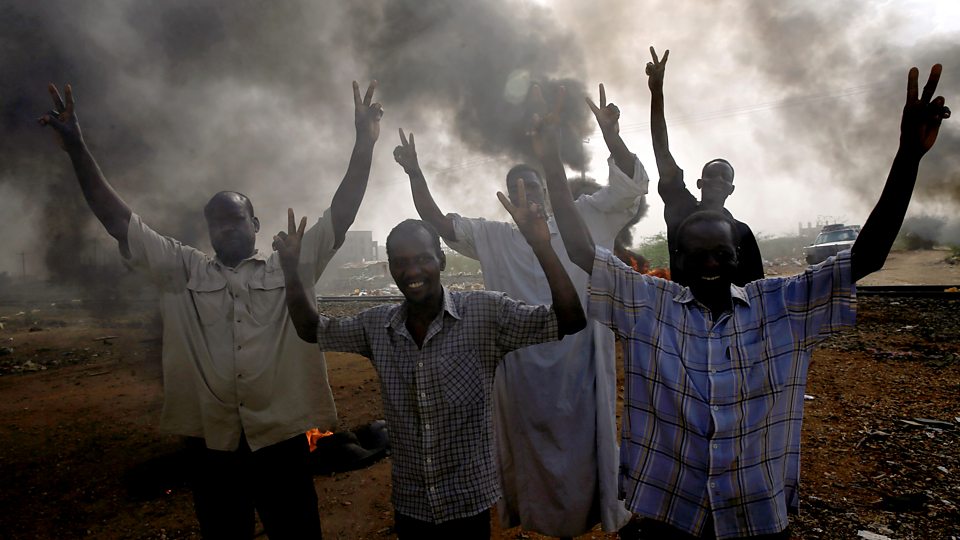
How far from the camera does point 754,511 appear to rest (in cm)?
157

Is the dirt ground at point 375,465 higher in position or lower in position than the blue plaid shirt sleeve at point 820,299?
lower

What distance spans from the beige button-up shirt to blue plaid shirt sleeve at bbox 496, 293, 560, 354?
2.57 ft

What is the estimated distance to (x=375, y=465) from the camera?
4285mm

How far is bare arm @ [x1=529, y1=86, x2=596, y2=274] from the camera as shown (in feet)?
6.07

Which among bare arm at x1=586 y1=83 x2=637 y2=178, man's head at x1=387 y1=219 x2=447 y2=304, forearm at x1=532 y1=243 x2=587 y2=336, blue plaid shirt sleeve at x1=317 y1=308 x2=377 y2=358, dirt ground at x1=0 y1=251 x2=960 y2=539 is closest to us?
forearm at x1=532 y1=243 x2=587 y2=336

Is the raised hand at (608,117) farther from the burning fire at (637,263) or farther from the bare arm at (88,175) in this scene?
the burning fire at (637,263)

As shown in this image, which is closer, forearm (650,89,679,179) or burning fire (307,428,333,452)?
forearm (650,89,679,179)

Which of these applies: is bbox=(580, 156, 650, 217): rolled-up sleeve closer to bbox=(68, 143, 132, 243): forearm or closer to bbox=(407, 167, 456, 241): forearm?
bbox=(407, 167, 456, 241): forearm

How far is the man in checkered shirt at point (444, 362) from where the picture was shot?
1797mm

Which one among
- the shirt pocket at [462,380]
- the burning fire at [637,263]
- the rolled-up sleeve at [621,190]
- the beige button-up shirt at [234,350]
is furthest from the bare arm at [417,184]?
the burning fire at [637,263]

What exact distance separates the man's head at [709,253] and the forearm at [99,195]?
2194 mm

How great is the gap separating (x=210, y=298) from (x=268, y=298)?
234 millimetres

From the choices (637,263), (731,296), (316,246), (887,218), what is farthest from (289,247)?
(637,263)

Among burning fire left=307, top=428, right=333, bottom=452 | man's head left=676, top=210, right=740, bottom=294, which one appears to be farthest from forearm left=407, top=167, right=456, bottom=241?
burning fire left=307, top=428, right=333, bottom=452
